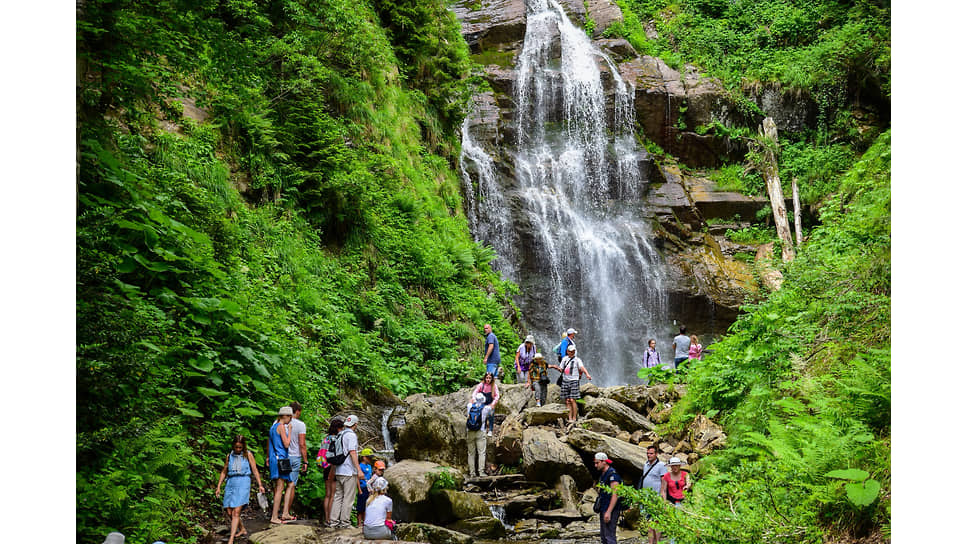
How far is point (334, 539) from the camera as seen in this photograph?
759cm

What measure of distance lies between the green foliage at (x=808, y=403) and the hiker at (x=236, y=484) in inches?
171

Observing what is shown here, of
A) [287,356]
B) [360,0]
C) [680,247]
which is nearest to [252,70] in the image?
[287,356]

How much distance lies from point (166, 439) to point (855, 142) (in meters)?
29.7

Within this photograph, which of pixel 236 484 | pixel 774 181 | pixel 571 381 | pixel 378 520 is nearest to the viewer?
pixel 236 484

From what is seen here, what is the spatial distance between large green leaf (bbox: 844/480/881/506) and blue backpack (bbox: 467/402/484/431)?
6.13 metres

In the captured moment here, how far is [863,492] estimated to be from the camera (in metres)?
5.14

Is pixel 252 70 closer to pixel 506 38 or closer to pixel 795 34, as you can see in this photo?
pixel 506 38

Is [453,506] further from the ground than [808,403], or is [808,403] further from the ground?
[808,403]

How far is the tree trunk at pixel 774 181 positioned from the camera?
2534 cm

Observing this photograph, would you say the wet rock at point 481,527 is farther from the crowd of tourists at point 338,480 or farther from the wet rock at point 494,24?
the wet rock at point 494,24

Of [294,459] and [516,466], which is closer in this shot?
[294,459]

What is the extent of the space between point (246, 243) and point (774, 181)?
72.3 ft

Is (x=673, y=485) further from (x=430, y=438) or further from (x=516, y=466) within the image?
(x=430, y=438)

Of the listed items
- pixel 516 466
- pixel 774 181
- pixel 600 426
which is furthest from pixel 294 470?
pixel 774 181
